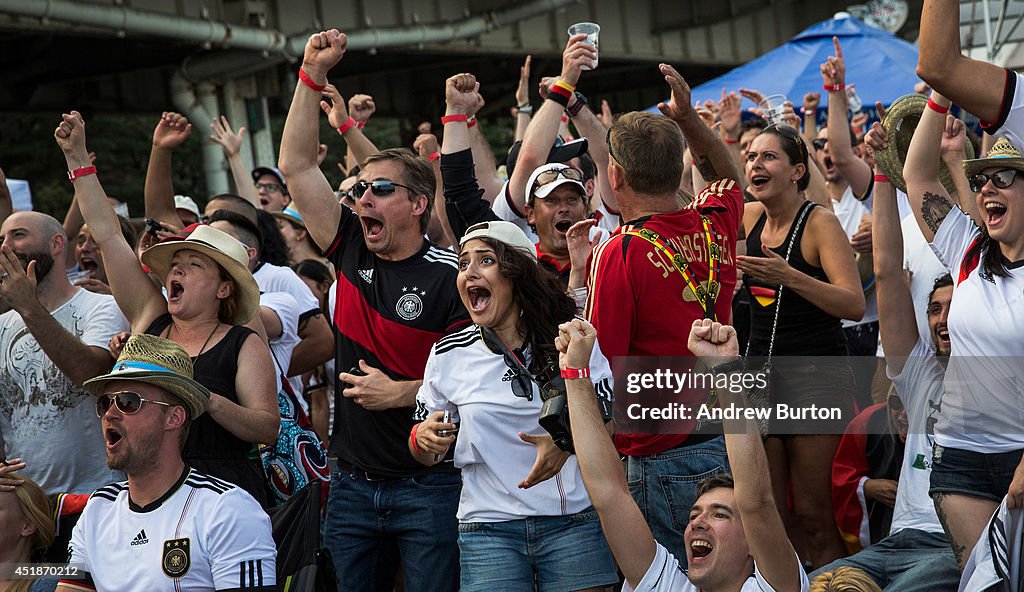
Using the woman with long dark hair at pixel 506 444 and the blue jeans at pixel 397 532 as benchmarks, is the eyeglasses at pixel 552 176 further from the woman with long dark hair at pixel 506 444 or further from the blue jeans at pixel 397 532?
the blue jeans at pixel 397 532

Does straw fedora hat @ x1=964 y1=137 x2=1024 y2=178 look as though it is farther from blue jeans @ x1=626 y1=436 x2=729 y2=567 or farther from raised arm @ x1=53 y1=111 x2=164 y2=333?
raised arm @ x1=53 y1=111 x2=164 y2=333

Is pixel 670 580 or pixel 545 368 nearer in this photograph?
pixel 670 580

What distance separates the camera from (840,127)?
20.2 feet

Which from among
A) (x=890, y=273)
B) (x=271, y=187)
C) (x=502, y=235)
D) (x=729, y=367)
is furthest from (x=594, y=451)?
(x=271, y=187)

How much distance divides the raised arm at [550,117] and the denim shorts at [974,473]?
209 centimetres

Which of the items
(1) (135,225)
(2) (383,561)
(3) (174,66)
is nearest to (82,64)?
(3) (174,66)

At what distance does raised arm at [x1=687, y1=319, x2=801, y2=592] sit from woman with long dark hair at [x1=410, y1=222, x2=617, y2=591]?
1.69 ft

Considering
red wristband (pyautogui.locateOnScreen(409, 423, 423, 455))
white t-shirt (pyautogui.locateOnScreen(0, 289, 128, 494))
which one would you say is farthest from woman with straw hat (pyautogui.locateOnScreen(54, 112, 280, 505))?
red wristband (pyautogui.locateOnScreen(409, 423, 423, 455))

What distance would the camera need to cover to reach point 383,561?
4.52 m

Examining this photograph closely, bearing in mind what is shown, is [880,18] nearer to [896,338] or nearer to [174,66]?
[174,66]

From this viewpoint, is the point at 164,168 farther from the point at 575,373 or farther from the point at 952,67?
the point at 952,67

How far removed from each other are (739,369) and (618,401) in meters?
0.85

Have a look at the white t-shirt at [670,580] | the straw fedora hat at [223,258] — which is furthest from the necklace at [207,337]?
the white t-shirt at [670,580]

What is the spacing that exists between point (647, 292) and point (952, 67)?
1217 millimetres
